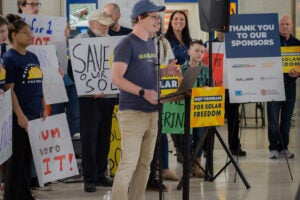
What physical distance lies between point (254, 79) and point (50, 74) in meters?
2.23

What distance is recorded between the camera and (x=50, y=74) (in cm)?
645

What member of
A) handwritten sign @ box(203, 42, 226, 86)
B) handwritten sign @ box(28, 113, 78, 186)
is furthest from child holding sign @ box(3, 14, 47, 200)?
handwritten sign @ box(203, 42, 226, 86)

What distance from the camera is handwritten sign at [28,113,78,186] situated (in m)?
5.68

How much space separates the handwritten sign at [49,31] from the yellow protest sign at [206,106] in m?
1.49

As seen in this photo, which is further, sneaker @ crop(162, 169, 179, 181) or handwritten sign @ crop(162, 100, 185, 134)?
sneaker @ crop(162, 169, 179, 181)

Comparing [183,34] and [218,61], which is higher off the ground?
[183,34]

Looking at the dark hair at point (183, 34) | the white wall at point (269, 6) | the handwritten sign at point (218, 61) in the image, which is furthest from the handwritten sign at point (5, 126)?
the white wall at point (269, 6)

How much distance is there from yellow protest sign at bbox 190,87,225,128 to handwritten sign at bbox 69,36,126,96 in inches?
30.6

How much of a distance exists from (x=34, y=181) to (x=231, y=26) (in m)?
2.65

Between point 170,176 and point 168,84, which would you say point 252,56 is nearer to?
point 168,84

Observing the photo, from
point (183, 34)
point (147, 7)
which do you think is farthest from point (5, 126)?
point (183, 34)

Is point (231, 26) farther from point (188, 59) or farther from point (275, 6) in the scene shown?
point (275, 6)

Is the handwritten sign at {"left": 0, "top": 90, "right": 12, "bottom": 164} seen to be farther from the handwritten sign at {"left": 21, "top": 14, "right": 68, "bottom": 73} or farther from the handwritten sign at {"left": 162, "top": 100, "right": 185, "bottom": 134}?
the handwritten sign at {"left": 162, "top": 100, "right": 185, "bottom": 134}

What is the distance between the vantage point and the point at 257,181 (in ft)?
22.7
